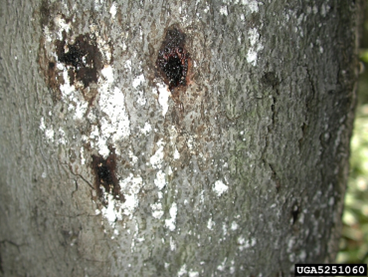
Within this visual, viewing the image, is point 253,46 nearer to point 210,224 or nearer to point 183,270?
point 210,224

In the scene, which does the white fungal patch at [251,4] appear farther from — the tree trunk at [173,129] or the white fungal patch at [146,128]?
the white fungal patch at [146,128]

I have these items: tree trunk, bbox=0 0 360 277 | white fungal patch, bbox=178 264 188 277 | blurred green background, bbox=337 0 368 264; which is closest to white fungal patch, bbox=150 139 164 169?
tree trunk, bbox=0 0 360 277

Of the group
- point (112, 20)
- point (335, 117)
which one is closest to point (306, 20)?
point (335, 117)

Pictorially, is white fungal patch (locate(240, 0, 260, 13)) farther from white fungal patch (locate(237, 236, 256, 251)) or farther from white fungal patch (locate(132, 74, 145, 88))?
white fungal patch (locate(237, 236, 256, 251))

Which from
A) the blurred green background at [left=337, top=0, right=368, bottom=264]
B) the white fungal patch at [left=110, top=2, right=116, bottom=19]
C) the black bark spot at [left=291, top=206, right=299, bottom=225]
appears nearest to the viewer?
the white fungal patch at [left=110, top=2, right=116, bottom=19]

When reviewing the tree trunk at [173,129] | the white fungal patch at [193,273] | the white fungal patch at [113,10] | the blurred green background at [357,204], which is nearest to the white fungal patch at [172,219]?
the tree trunk at [173,129]

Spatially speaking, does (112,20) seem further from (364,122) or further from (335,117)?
(364,122)
